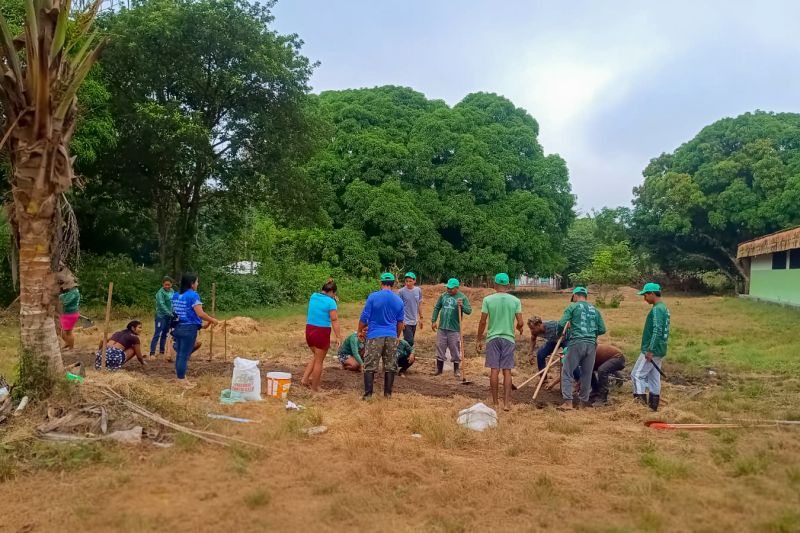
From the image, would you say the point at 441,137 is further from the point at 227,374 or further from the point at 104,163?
the point at 227,374

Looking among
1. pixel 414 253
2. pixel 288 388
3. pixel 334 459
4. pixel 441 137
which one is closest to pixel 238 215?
pixel 414 253

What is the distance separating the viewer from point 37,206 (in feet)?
19.7

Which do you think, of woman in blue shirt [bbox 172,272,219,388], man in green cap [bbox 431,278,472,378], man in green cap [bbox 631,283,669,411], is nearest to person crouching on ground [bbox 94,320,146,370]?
woman in blue shirt [bbox 172,272,219,388]

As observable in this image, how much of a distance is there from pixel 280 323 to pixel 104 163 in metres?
6.98

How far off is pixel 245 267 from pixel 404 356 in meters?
19.2

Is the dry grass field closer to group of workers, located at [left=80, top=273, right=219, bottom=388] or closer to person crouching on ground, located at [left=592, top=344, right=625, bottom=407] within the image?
person crouching on ground, located at [left=592, top=344, right=625, bottom=407]

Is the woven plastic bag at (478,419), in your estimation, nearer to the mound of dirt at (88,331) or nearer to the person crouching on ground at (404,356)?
the person crouching on ground at (404,356)

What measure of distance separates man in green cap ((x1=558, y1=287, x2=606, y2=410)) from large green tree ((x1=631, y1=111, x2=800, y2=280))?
91.5ft

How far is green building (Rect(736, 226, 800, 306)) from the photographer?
2256cm

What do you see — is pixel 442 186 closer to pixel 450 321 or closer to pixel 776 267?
pixel 776 267

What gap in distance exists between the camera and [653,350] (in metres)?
7.83

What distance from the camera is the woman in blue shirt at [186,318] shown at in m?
8.24

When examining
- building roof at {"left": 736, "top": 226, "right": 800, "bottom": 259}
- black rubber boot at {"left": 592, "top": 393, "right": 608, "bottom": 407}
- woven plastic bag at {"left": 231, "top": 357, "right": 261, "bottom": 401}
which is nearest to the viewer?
woven plastic bag at {"left": 231, "top": 357, "right": 261, "bottom": 401}

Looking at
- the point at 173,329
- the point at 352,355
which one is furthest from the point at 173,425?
the point at 352,355
